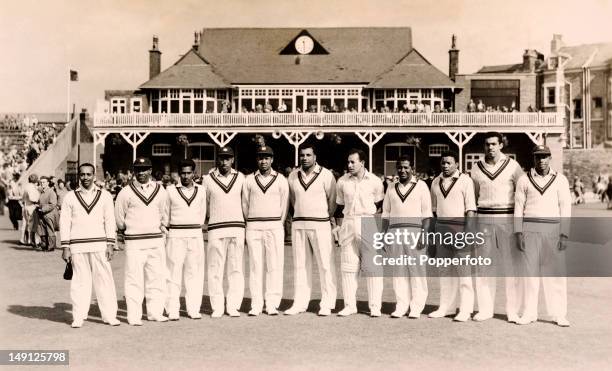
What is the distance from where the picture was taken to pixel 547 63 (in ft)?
145

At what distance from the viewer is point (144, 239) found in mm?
7395

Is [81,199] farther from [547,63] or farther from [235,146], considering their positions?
[547,63]

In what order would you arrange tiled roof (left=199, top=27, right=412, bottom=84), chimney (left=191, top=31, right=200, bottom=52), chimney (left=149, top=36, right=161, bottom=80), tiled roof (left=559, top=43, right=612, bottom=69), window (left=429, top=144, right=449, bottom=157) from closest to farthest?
window (left=429, top=144, right=449, bottom=157) < tiled roof (left=199, top=27, right=412, bottom=84) < chimney (left=149, top=36, right=161, bottom=80) < chimney (left=191, top=31, right=200, bottom=52) < tiled roof (left=559, top=43, right=612, bottom=69)

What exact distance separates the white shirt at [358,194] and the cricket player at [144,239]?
2151 mm

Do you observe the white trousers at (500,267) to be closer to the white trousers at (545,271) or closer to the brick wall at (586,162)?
the white trousers at (545,271)

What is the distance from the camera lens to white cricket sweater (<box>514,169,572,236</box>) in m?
7.19

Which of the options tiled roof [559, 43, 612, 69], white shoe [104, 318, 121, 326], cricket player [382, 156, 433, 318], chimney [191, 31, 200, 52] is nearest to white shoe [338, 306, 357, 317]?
cricket player [382, 156, 433, 318]

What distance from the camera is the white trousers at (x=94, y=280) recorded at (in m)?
7.20

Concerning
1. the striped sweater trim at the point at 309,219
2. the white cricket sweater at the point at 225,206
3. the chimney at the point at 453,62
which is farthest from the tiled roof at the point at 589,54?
the white cricket sweater at the point at 225,206

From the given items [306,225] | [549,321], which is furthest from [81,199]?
[549,321]

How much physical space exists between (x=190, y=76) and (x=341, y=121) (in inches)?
348

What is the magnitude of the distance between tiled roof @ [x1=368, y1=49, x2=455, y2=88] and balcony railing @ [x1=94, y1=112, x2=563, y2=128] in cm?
347

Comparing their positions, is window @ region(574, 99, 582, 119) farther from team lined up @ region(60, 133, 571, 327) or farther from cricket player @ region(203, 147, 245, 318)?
cricket player @ region(203, 147, 245, 318)

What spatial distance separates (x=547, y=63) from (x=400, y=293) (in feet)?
133
